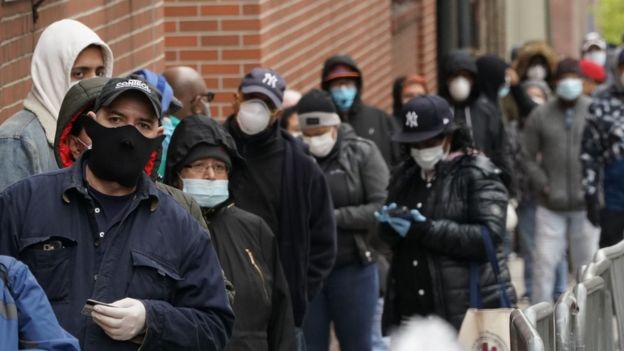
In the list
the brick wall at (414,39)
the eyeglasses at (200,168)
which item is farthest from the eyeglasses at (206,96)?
the brick wall at (414,39)

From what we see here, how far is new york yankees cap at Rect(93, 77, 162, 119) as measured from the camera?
15.9ft

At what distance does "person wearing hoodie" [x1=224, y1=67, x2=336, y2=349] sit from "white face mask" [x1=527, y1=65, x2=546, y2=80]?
8.85m

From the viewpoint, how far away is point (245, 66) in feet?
33.8

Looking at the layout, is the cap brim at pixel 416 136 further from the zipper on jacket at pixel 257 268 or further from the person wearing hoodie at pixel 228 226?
the zipper on jacket at pixel 257 268

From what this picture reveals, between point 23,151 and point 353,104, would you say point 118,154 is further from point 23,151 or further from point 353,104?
point 353,104

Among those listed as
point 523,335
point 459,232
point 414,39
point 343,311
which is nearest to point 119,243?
point 523,335

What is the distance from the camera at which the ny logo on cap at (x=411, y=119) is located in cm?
808

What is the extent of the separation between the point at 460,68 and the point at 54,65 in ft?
20.8

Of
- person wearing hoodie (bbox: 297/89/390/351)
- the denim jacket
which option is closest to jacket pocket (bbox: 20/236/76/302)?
the denim jacket

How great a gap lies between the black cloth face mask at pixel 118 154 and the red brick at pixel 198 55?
5544 mm

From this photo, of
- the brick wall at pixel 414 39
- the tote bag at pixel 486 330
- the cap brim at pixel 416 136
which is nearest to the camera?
the tote bag at pixel 486 330

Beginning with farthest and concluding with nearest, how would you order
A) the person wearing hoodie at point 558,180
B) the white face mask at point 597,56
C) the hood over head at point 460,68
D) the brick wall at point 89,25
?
1. the white face mask at point 597,56
2. the person wearing hoodie at point 558,180
3. the hood over head at point 460,68
4. the brick wall at point 89,25

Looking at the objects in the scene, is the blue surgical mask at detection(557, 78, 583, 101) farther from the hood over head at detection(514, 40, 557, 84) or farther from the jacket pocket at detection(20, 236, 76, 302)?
the jacket pocket at detection(20, 236, 76, 302)

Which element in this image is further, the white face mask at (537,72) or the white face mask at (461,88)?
the white face mask at (537,72)
